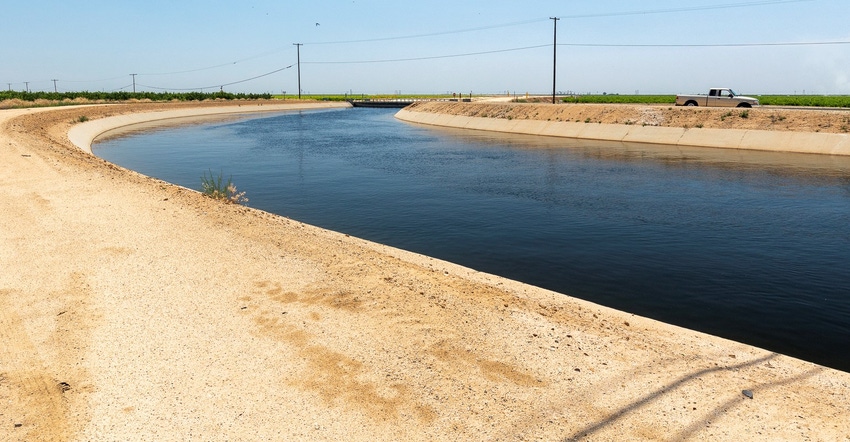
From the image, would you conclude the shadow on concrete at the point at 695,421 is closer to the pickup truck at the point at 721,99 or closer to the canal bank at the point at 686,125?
the canal bank at the point at 686,125

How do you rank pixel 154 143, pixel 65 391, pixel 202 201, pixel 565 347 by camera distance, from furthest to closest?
1. pixel 154 143
2. pixel 202 201
3. pixel 565 347
4. pixel 65 391

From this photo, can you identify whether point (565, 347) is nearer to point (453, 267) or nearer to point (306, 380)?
point (306, 380)

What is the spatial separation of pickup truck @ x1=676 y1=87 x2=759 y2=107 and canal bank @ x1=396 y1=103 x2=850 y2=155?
377 centimetres

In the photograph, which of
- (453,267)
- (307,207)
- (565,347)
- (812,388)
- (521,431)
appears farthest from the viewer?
(307,207)

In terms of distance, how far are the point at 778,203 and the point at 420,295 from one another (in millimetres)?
18965

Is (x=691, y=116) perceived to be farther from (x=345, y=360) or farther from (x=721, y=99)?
(x=345, y=360)

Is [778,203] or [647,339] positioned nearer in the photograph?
[647,339]

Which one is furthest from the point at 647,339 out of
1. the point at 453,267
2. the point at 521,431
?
the point at 453,267

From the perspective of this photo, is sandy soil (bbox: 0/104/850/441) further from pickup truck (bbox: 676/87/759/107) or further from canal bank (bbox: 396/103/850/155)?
pickup truck (bbox: 676/87/759/107)

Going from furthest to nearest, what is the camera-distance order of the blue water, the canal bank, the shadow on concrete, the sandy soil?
1. the canal bank
2. the blue water
3. the sandy soil
4. the shadow on concrete

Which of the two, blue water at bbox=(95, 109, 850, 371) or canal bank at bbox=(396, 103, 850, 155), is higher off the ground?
canal bank at bbox=(396, 103, 850, 155)

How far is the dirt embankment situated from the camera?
4225cm

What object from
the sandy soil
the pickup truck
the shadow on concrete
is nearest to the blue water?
the shadow on concrete

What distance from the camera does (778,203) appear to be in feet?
77.3
